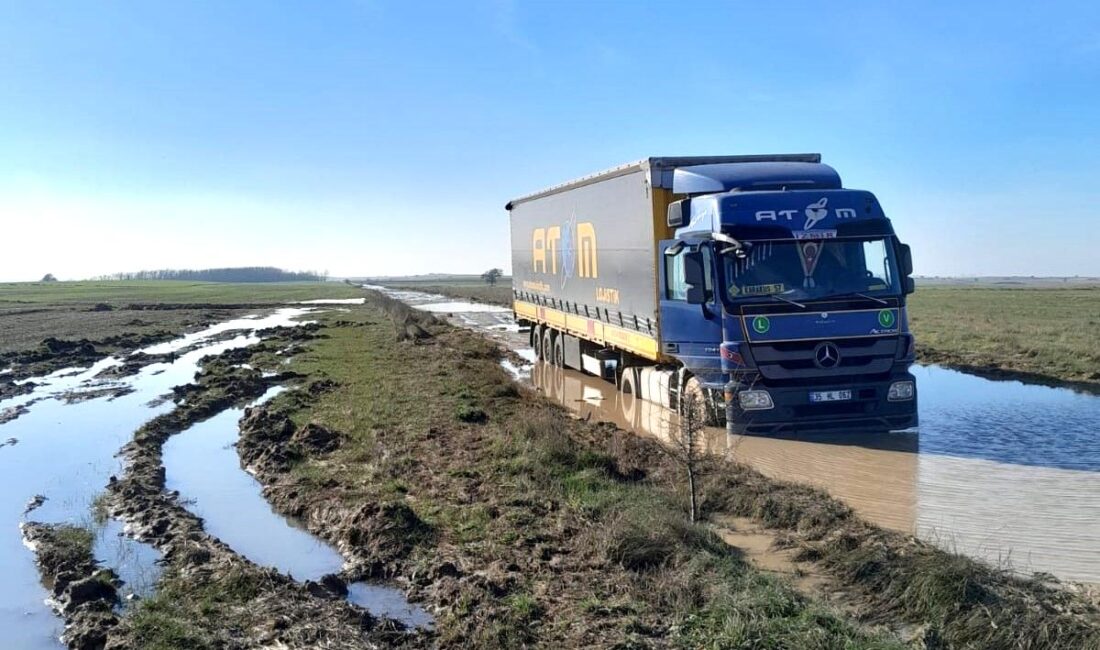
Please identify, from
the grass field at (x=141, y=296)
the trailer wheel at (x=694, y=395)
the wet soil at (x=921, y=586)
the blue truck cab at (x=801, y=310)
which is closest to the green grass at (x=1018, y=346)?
the blue truck cab at (x=801, y=310)

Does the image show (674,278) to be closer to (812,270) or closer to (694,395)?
(812,270)

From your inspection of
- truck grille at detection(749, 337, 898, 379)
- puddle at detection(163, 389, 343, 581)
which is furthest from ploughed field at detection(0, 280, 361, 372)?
truck grille at detection(749, 337, 898, 379)

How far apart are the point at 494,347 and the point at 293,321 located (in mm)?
23164

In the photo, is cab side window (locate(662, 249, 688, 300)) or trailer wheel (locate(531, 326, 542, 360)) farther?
trailer wheel (locate(531, 326, 542, 360))

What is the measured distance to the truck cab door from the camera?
1187cm

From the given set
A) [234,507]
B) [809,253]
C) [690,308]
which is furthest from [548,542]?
[809,253]

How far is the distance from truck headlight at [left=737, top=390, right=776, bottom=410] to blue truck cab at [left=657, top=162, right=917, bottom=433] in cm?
1

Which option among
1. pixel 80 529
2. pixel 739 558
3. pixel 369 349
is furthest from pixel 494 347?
pixel 739 558

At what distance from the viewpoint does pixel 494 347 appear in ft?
95.5

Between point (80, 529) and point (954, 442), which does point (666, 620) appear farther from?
point (954, 442)

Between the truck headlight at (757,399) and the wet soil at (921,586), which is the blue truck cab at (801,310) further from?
the wet soil at (921,586)

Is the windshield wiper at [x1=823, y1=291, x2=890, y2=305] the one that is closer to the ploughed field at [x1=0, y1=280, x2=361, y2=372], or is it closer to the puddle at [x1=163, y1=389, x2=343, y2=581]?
the puddle at [x1=163, y1=389, x2=343, y2=581]

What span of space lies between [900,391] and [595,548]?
642 cm

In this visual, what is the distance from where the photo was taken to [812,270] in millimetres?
11828
